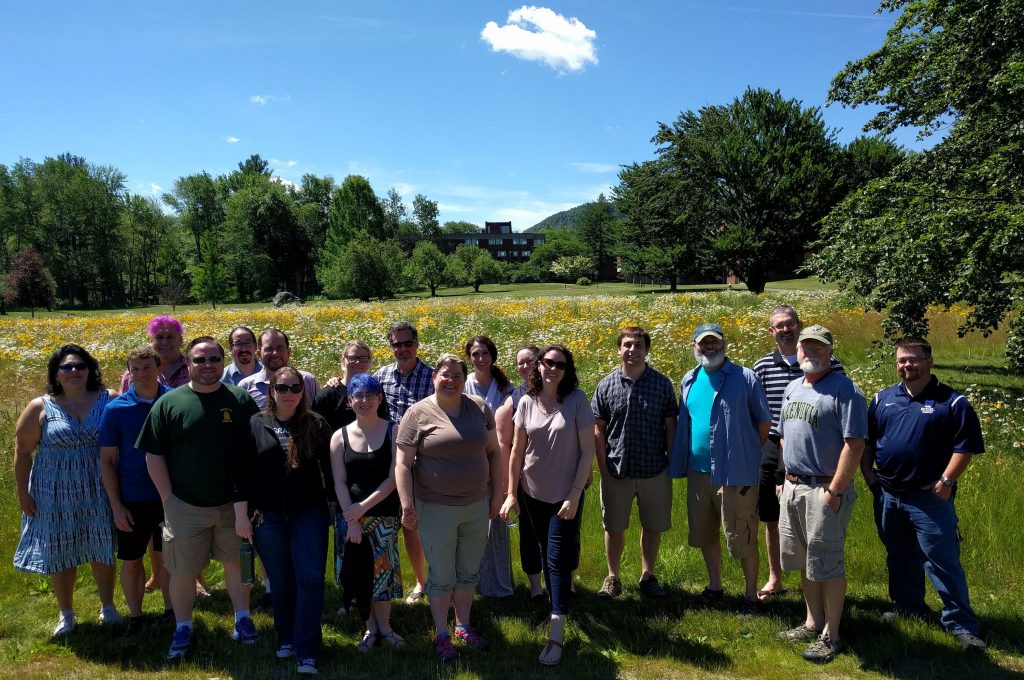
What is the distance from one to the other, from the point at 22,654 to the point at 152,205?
79326mm

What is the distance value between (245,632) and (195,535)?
76 centimetres

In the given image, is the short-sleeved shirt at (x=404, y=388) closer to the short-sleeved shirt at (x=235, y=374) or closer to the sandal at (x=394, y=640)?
the short-sleeved shirt at (x=235, y=374)

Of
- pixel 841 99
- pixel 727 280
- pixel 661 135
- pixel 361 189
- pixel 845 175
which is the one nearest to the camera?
pixel 841 99

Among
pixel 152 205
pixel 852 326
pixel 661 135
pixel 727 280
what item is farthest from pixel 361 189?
pixel 852 326

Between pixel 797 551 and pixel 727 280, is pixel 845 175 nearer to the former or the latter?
pixel 727 280

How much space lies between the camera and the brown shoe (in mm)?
4602

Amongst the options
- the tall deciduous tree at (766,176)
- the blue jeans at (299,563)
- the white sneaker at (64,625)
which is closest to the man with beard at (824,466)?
the blue jeans at (299,563)

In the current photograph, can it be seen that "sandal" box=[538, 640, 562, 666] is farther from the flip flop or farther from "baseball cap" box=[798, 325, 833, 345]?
"baseball cap" box=[798, 325, 833, 345]

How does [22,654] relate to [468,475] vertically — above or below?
below

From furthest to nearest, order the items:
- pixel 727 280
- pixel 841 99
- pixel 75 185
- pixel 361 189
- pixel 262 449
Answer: pixel 361 189 < pixel 727 280 < pixel 75 185 < pixel 841 99 < pixel 262 449

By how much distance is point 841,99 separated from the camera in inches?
462

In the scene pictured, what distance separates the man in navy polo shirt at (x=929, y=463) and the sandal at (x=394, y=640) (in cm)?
322

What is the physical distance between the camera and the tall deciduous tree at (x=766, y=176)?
124ft

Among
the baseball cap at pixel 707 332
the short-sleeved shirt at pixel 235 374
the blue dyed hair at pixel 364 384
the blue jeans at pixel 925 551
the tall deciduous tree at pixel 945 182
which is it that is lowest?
the blue jeans at pixel 925 551
